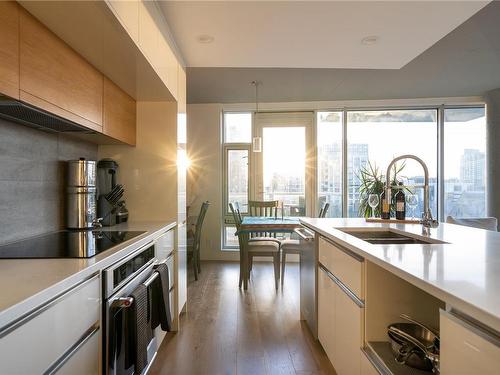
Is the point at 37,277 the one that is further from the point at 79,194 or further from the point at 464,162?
the point at 464,162

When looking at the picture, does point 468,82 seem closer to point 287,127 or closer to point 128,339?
point 287,127

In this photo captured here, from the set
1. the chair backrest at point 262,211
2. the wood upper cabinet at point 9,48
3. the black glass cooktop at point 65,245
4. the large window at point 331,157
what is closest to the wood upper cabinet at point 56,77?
the wood upper cabinet at point 9,48

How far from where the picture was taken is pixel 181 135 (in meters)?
2.62

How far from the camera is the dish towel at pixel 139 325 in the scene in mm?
1320

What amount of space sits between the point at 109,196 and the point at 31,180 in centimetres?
64

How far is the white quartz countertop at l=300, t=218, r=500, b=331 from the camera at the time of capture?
25.8 inches

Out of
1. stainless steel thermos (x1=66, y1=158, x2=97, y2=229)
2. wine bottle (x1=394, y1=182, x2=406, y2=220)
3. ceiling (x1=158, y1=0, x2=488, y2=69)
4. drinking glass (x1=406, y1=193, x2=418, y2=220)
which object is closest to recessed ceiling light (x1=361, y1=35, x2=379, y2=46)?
ceiling (x1=158, y1=0, x2=488, y2=69)

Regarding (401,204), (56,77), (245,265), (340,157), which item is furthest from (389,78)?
(56,77)

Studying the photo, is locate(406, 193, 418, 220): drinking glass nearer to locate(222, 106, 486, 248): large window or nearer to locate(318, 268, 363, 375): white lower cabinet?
locate(222, 106, 486, 248): large window

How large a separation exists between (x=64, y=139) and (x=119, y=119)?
38cm

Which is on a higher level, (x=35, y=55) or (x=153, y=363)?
(x=35, y=55)

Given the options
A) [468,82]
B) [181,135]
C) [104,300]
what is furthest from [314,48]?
[468,82]

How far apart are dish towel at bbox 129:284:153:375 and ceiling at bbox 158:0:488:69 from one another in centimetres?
171

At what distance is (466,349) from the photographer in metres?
0.70
